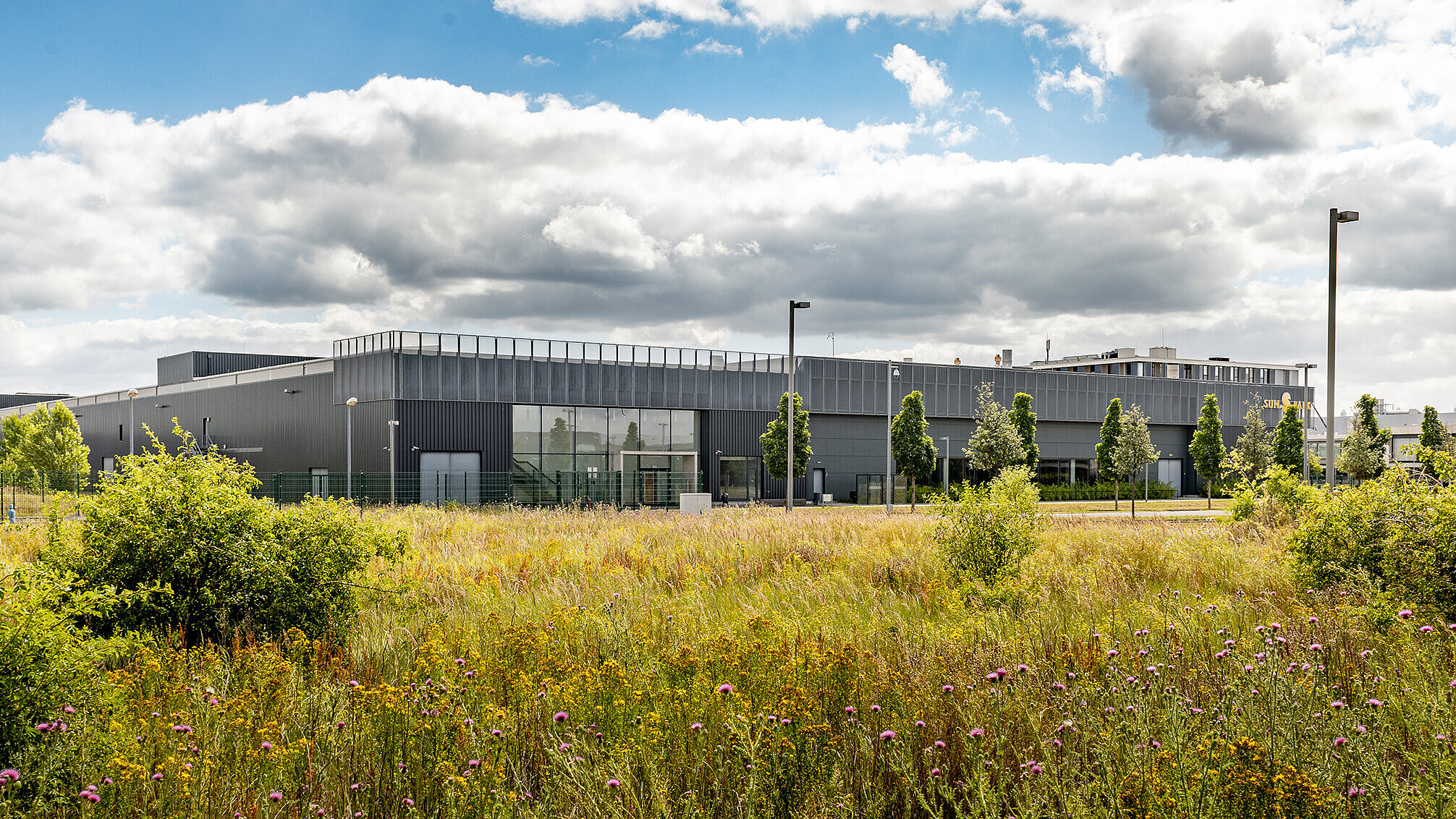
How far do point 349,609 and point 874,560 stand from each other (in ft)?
22.6

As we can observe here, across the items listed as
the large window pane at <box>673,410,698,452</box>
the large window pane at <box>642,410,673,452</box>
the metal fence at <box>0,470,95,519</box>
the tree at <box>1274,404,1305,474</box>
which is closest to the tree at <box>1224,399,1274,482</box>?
the tree at <box>1274,404,1305,474</box>

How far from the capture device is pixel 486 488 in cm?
4322

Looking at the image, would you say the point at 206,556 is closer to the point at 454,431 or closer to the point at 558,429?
the point at 454,431

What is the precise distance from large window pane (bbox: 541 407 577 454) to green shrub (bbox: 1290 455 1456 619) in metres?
40.5

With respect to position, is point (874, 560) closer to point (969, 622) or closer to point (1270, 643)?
point (969, 622)

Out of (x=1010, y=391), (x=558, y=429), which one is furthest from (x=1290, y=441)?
(x=558, y=429)

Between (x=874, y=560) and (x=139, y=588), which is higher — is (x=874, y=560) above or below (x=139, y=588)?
below

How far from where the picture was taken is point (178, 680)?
244 inches

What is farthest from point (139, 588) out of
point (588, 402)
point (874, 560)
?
point (588, 402)

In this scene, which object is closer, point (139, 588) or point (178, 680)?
point (178, 680)

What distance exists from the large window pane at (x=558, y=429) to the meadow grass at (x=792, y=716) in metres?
38.5

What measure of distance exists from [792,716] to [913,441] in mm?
43936

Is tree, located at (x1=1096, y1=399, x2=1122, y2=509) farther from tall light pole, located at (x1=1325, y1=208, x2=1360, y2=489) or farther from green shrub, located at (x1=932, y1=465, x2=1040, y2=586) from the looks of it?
green shrub, located at (x1=932, y1=465, x2=1040, y2=586)

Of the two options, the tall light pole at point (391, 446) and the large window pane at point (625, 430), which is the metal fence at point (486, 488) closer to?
the tall light pole at point (391, 446)
